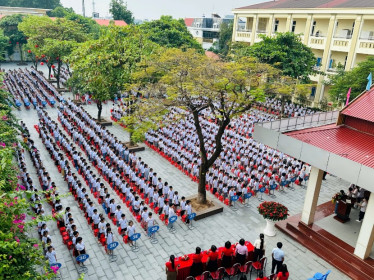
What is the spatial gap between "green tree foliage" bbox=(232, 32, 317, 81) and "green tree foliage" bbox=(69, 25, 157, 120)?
10.9 m

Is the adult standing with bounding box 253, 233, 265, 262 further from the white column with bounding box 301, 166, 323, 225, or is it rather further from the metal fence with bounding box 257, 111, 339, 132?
the metal fence with bounding box 257, 111, 339, 132

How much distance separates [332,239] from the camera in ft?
35.1

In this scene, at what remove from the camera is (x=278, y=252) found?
892cm

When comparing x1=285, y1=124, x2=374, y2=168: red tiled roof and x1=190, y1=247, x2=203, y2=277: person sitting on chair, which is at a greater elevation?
x1=285, y1=124, x2=374, y2=168: red tiled roof

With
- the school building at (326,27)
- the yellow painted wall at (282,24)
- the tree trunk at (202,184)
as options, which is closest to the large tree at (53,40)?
the school building at (326,27)

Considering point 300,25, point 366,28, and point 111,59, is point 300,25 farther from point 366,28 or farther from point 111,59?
point 111,59

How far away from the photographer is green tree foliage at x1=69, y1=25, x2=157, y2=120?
17.5 m

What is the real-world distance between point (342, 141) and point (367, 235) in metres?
3.11

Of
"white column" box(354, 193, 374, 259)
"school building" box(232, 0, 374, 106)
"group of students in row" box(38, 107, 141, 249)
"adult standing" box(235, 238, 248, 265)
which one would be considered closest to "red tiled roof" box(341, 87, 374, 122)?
"white column" box(354, 193, 374, 259)

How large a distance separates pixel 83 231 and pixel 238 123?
15172 mm

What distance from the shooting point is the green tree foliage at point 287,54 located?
2606 centimetres

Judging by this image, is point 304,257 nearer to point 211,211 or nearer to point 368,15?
point 211,211

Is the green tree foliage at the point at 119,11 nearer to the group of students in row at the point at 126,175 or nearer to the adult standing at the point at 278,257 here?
the group of students in row at the point at 126,175

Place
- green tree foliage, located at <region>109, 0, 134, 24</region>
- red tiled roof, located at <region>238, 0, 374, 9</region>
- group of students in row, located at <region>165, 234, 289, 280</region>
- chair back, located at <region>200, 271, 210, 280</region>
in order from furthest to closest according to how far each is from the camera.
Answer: green tree foliage, located at <region>109, 0, 134, 24</region>
red tiled roof, located at <region>238, 0, 374, 9</region>
group of students in row, located at <region>165, 234, 289, 280</region>
chair back, located at <region>200, 271, 210, 280</region>
